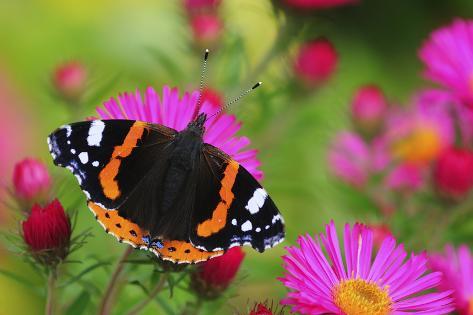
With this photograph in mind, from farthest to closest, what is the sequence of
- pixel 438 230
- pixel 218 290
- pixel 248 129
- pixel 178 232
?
pixel 248 129 → pixel 438 230 → pixel 218 290 → pixel 178 232

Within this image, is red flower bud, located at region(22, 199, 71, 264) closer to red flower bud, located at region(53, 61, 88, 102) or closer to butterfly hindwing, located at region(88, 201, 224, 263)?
butterfly hindwing, located at region(88, 201, 224, 263)

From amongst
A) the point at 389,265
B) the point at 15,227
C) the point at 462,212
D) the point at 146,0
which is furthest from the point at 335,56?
the point at 146,0

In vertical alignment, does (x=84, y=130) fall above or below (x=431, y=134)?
below

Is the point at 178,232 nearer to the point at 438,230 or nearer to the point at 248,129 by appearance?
the point at 438,230

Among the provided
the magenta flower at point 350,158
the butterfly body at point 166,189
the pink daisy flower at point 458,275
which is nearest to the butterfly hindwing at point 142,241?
the butterfly body at point 166,189

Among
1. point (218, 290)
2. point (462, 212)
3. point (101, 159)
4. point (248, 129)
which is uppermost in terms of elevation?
point (248, 129)

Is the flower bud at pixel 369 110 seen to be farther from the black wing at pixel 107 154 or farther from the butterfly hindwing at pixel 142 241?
the butterfly hindwing at pixel 142 241

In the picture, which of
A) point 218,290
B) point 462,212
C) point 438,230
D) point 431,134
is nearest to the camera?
point 218,290

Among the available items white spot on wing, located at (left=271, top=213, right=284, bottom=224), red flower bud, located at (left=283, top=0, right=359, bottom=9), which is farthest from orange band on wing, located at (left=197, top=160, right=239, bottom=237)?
red flower bud, located at (left=283, top=0, right=359, bottom=9)
